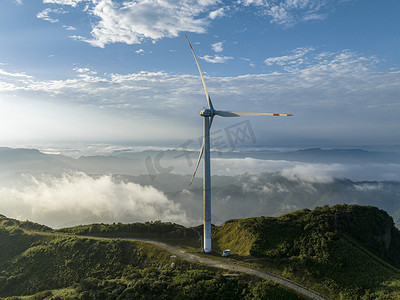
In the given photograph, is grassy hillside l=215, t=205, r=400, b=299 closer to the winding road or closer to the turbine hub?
the winding road

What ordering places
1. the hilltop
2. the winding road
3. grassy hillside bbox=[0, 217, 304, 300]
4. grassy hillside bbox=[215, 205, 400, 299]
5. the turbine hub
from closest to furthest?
grassy hillside bbox=[0, 217, 304, 300], the winding road, the hilltop, grassy hillside bbox=[215, 205, 400, 299], the turbine hub

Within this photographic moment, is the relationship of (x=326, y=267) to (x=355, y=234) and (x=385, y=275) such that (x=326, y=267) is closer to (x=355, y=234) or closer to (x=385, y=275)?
(x=385, y=275)

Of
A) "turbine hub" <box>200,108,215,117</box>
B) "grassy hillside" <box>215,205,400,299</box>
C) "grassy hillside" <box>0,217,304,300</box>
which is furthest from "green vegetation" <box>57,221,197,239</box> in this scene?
"turbine hub" <box>200,108,215,117</box>

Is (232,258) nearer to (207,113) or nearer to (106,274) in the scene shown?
(106,274)

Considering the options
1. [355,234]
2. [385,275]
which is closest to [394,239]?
[355,234]

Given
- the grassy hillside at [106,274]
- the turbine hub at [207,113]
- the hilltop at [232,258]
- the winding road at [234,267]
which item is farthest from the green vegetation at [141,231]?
the turbine hub at [207,113]

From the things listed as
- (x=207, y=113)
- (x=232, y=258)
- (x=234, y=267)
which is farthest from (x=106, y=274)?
(x=207, y=113)
